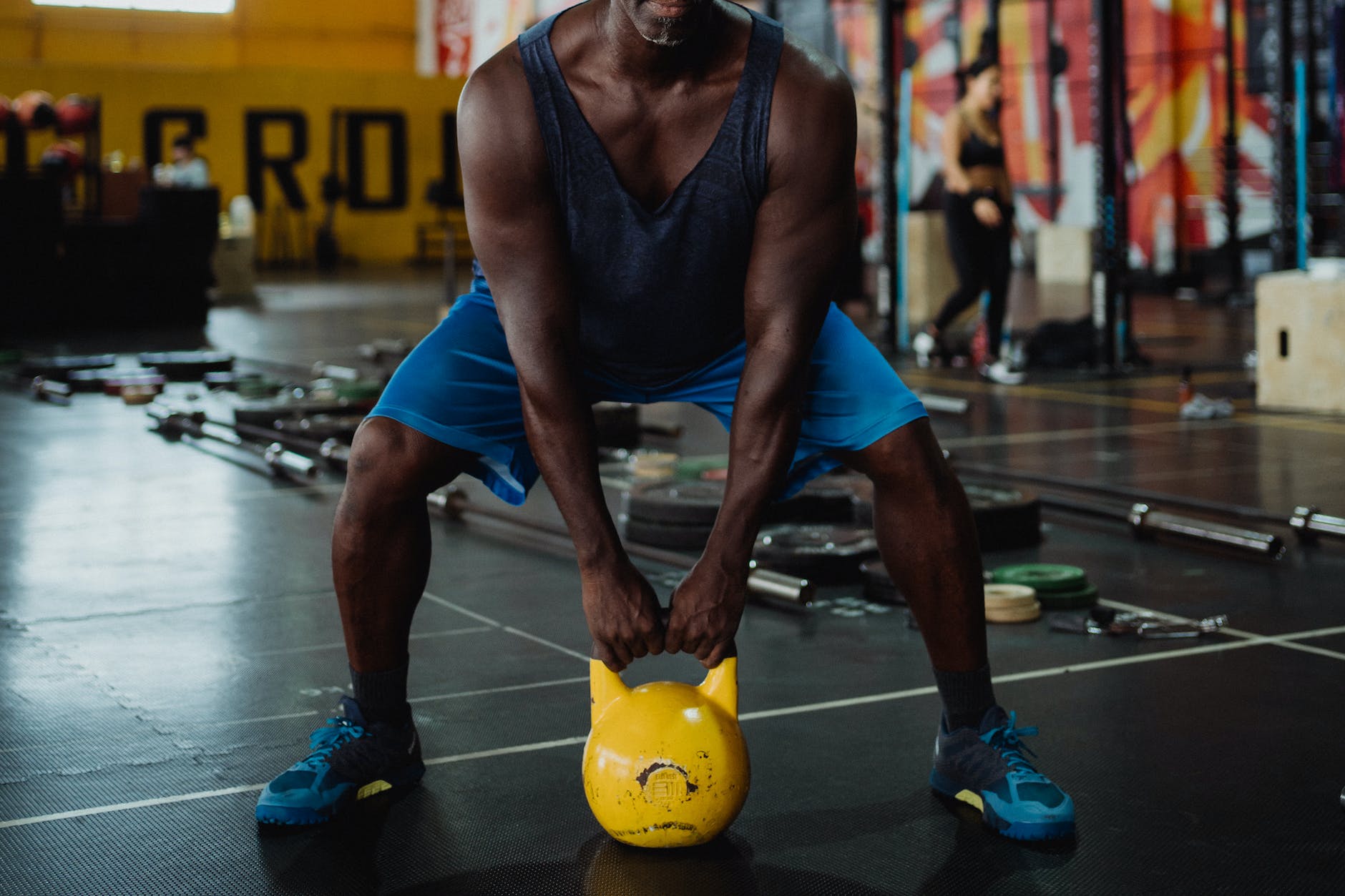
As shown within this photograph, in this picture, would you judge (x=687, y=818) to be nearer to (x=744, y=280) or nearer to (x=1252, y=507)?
(x=744, y=280)

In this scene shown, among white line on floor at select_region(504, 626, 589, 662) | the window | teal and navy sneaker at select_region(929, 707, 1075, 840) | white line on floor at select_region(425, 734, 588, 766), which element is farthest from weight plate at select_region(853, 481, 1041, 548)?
the window

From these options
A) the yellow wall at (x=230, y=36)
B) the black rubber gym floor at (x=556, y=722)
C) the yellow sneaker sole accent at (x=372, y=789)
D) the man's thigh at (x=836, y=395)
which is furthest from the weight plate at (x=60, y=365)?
the yellow wall at (x=230, y=36)

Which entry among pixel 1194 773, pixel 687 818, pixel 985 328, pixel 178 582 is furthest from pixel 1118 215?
pixel 687 818

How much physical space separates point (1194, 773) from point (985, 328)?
5.53 meters

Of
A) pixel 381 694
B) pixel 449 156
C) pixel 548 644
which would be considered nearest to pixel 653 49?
pixel 381 694

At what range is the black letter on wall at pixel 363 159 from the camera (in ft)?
66.2

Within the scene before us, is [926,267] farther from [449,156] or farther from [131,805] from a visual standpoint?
[449,156]

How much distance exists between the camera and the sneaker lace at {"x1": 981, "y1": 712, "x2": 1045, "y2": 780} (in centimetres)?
194

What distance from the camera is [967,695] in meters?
2.04

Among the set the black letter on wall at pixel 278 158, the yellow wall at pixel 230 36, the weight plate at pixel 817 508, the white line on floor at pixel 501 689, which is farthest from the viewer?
the yellow wall at pixel 230 36

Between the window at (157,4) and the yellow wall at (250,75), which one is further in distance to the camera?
the window at (157,4)

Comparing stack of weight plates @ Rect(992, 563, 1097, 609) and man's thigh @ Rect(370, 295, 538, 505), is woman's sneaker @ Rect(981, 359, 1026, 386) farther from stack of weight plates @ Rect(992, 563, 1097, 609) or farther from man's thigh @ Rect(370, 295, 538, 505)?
man's thigh @ Rect(370, 295, 538, 505)

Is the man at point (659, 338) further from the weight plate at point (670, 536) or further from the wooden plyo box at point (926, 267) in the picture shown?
the wooden plyo box at point (926, 267)

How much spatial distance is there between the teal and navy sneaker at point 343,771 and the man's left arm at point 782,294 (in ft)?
1.52
